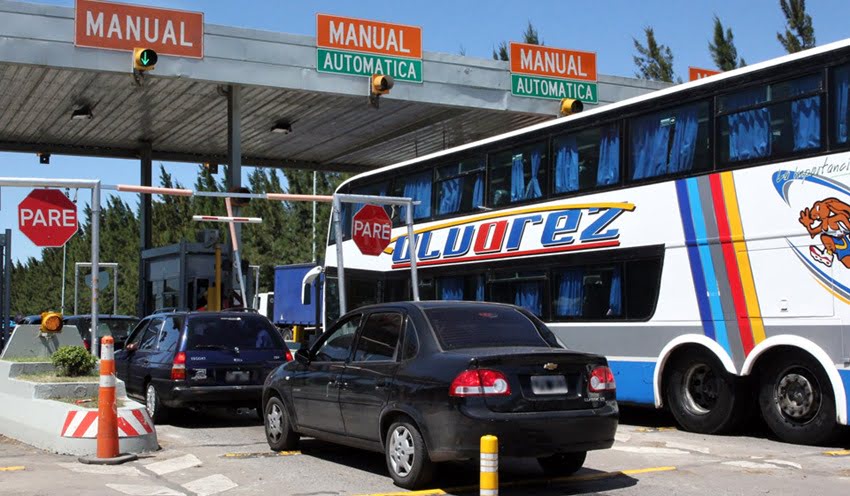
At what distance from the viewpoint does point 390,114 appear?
23203mm

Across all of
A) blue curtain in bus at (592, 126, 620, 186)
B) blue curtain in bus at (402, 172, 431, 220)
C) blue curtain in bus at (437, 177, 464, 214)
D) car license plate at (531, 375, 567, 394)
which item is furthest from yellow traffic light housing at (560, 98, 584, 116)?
car license plate at (531, 375, 567, 394)

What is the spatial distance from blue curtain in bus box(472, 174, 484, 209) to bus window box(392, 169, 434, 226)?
1366 millimetres

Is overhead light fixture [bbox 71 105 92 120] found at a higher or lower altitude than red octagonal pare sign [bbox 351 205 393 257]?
higher

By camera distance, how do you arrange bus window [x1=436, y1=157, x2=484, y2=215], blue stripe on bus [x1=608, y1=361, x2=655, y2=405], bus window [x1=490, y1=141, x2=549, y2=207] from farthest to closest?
bus window [x1=436, y1=157, x2=484, y2=215] < bus window [x1=490, y1=141, x2=549, y2=207] < blue stripe on bus [x1=608, y1=361, x2=655, y2=405]

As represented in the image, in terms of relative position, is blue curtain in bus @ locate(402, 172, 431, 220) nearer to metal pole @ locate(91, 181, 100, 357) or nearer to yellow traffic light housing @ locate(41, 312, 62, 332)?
metal pole @ locate(91, 181, 100, 357)

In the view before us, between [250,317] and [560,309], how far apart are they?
4339mm

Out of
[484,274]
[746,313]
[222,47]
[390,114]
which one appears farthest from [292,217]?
[746,313]

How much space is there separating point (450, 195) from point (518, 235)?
218cm

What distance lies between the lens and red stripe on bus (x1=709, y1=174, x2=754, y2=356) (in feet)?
38.9

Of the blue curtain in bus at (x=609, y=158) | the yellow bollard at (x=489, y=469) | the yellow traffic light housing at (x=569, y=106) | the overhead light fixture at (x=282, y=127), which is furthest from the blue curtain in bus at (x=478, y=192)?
the yellow bollard at (x=489, y=469)

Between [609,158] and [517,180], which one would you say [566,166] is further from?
[517,180]

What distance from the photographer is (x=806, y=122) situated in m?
11.3

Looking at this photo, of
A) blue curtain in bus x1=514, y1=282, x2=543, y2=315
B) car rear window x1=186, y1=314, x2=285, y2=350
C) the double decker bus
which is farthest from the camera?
blue curtain in bus x1=514, y1=282, x2=543, y2=315

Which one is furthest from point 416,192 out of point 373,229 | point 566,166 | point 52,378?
point 52,378
